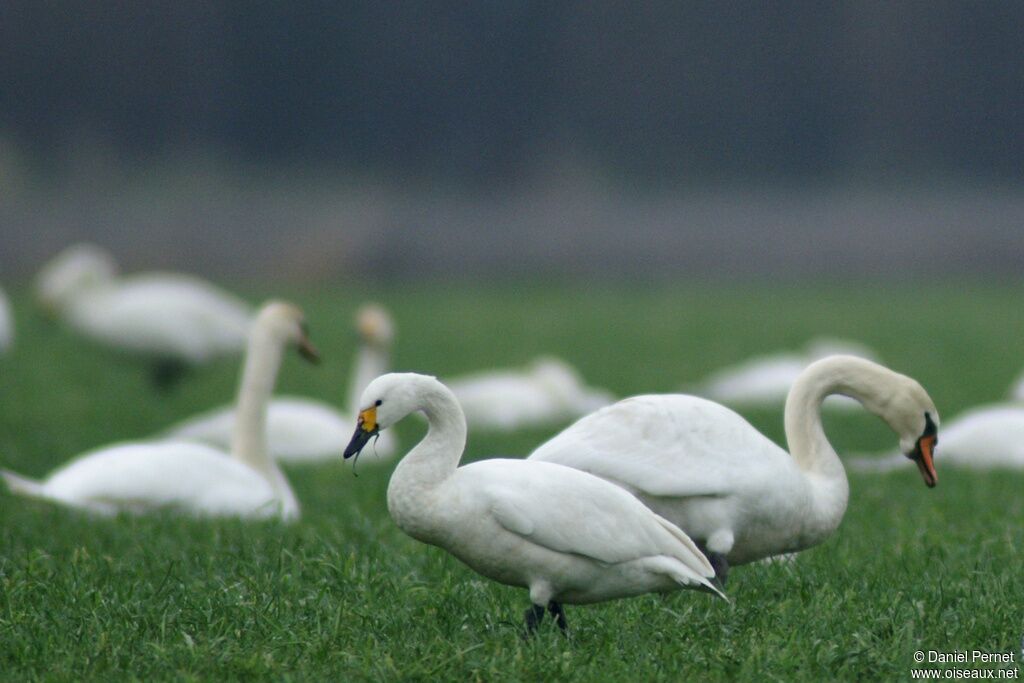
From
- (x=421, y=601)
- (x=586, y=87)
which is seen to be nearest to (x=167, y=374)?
(x=421, y=601)

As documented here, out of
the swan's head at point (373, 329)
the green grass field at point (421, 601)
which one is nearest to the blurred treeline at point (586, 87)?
the swan's head at point (373, 329)

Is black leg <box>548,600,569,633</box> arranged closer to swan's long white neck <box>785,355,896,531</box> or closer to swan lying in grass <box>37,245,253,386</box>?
swan's long white neck <box>785,355,896,531</box>

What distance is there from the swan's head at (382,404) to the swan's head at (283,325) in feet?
10.1

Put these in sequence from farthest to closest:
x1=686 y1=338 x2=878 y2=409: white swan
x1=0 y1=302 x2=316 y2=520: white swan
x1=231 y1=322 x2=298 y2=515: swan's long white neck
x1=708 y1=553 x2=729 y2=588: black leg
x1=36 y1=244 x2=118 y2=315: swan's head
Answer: x1=36 y1=244 x2=118 y2=315: swan's head, x1=686 y1=338 x2=878 y2=409: white swan, x1=231 y1=322 x2=298 y2=515: swan's long white neck, x1=0 y1=302 x2=316 y2=520: white swan, x1=708 y1=553 x2=729 y2=588: black leg

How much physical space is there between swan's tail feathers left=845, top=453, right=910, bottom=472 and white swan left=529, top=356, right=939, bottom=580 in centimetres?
285

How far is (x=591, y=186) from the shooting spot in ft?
116

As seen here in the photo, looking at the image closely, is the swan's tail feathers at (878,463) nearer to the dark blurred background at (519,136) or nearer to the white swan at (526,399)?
the white swan at (526,399)

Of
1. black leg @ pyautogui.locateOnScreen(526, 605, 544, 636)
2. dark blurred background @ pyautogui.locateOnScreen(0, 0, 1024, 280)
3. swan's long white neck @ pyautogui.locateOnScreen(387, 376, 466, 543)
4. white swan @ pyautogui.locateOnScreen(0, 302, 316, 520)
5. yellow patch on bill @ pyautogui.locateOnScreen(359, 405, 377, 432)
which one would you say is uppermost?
yellow patch on bill @ pyautogui.locateOnScreen(359, 405, 377, 432)

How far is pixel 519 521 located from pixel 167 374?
980 cm

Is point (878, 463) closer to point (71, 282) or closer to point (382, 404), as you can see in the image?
point (382, 404)

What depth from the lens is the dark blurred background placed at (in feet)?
103

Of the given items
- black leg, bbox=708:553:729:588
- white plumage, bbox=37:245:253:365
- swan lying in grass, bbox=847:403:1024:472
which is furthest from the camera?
white plumage, bbox=37:245:253:365

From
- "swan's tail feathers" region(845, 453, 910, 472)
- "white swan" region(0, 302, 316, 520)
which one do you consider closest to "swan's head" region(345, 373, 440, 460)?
"white swan" region(0, 302, 316, 520)

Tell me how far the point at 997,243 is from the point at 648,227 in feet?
25.1
